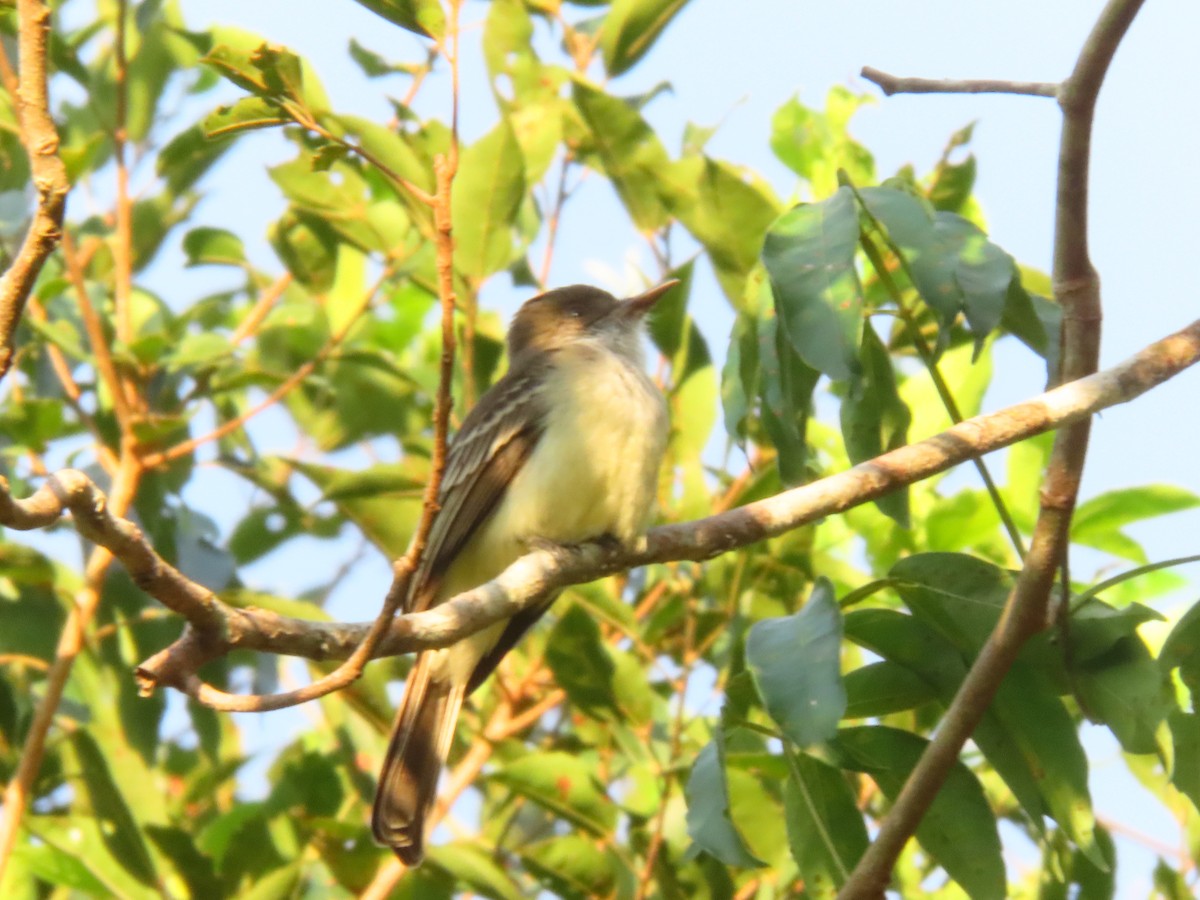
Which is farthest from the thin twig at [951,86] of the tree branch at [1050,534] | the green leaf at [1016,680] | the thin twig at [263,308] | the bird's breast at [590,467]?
the thin twig at [263,308]

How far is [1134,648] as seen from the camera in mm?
3059

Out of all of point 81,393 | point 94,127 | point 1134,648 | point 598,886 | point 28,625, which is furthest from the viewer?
point 94,127

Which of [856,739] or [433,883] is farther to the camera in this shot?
[433,883]

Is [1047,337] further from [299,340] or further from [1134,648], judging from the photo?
[299,340]

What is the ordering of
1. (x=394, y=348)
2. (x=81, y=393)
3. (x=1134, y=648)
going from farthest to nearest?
1. (x=394, y=348)
2. (x=81, y=393)
3. (x=1134, y=648)

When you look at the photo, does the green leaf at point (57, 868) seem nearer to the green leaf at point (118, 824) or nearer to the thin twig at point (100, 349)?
the green leaf at point (118, 824)

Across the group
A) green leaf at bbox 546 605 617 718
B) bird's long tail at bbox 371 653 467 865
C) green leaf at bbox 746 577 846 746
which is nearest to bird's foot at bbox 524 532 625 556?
green leaf at bbox 546 605 617 718

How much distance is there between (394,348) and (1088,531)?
10.2 feet

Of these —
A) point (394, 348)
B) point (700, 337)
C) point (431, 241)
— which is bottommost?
point (700, 337)

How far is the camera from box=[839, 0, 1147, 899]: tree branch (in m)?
2.91

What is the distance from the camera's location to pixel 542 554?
3537 millimetres

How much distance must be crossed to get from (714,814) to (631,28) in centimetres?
314

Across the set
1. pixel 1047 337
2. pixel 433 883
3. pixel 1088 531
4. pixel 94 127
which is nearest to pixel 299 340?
pixel 94 127

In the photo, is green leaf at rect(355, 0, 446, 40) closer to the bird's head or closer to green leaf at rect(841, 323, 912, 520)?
green leaf at rect(841, 323, 912, 520)
